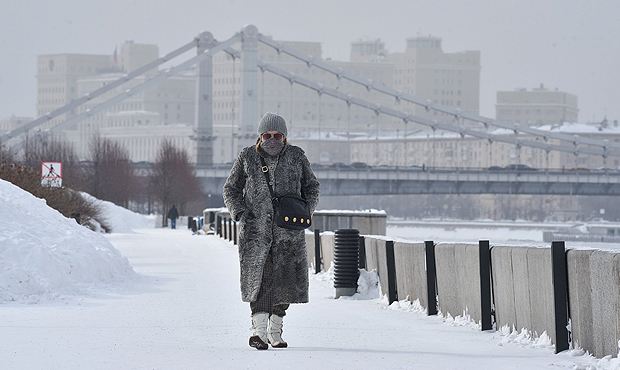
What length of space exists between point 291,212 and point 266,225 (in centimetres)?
24

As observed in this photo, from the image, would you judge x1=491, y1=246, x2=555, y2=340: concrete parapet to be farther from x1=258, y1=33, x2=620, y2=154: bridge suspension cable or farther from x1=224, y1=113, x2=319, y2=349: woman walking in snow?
x1=258, y1=33, x2=620, y2=154: bridge suspension cable

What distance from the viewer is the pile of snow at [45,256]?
67.6 feet

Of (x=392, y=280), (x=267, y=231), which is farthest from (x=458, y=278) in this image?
(x=267, y=231)

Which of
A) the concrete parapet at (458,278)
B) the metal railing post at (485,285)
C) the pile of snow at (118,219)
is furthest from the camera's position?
the pile of snow at (118,219)

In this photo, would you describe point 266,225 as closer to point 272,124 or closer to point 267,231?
point 267,231

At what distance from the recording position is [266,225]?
48.8 ft

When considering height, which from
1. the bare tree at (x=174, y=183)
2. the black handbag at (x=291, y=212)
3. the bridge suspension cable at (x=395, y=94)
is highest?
the bridge suspension cable at (x=395, y=94)

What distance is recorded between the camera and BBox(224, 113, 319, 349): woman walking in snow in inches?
585

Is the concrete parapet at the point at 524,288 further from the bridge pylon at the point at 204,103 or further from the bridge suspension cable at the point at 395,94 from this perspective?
the bridge pylon at the point at 204,103

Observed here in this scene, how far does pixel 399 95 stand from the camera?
12388 centimetres

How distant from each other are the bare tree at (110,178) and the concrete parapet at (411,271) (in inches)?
3149

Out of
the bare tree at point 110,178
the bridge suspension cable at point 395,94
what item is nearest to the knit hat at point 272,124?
the bare tree at point 110,178

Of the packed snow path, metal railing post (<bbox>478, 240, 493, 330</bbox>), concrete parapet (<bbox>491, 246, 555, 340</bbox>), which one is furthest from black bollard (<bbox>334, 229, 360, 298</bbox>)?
concrete parapet (<bbox>491, 246, 555, 340</bbox>)

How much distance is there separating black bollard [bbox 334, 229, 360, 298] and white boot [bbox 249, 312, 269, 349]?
7.78 m
